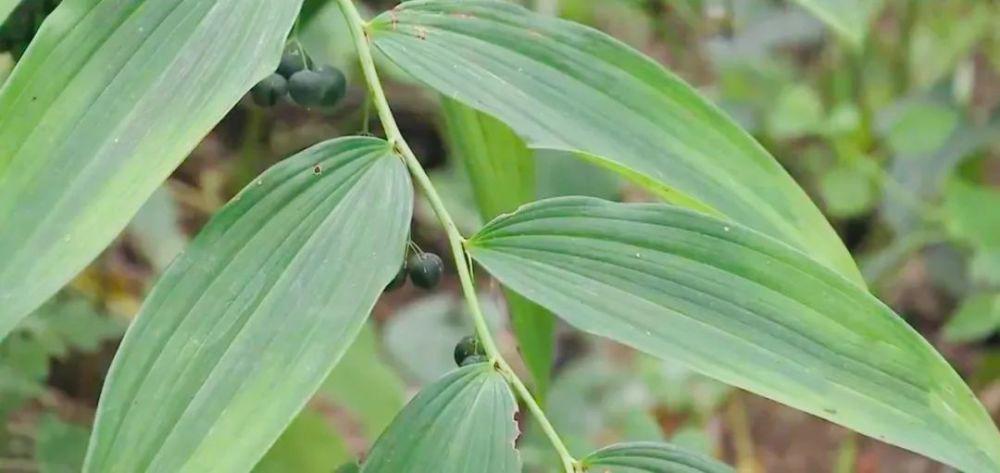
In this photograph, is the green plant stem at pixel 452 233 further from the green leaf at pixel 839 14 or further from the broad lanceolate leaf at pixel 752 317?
the green leaf at pixel 839 14

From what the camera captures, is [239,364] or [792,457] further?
[792,457]

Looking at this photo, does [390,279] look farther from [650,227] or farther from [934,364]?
[934,364]

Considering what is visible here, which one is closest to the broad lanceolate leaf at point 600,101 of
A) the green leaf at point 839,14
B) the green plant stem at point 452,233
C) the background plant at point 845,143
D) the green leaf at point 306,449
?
the green plant stem at point 452,233

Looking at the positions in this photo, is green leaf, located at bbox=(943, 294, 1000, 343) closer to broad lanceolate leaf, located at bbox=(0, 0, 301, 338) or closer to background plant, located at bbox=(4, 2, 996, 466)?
background plant, located at bbox=(4, 2, 996, 466)

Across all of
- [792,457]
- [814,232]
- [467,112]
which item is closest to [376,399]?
[467,112]

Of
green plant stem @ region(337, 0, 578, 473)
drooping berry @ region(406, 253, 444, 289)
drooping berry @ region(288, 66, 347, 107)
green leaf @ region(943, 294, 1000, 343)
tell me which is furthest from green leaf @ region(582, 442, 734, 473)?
green leaf @ region(943, 294, 1000, 343)
